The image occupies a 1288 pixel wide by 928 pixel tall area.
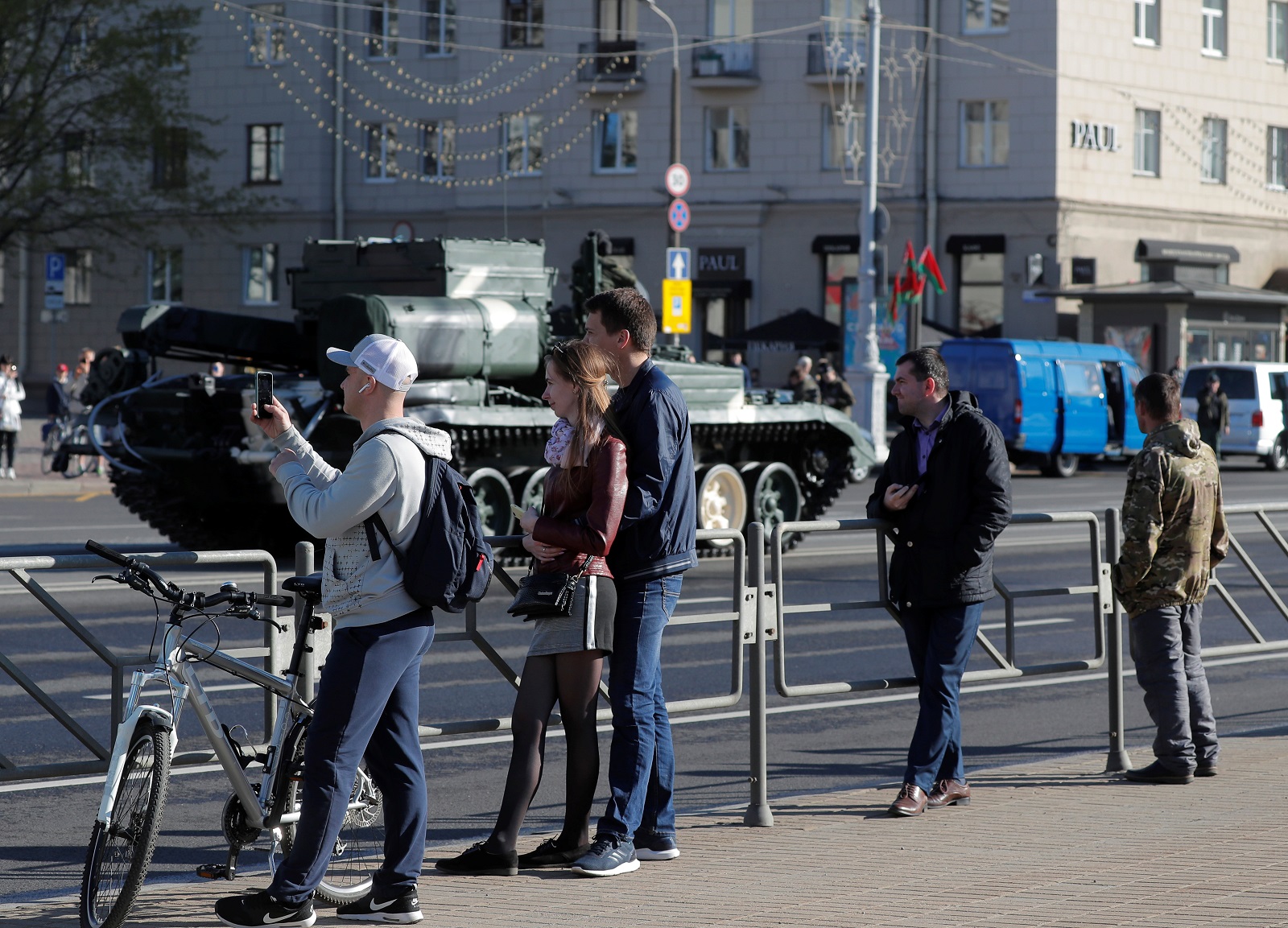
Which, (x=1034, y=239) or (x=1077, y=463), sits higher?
(x=1034, y=239)

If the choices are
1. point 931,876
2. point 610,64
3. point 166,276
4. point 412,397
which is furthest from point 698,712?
point 166,276

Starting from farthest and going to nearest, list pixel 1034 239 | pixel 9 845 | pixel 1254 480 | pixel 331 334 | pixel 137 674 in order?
pixel 1034 239 < pixel 1254 480 < pixel 331 334 < pixel 9 845 < pixel 137 674

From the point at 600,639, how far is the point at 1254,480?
2721 cm

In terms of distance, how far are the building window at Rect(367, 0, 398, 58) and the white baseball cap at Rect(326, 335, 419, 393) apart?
45392 mm

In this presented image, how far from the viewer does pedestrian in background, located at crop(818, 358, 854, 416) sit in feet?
101

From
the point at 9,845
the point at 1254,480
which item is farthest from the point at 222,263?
the point at 9,845

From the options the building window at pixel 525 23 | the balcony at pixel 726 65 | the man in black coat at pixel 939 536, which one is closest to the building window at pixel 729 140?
the balcony at pixel 726 65

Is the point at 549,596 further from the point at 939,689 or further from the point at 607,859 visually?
the point at 939,689

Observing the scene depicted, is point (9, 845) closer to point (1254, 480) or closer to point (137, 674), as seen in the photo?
point (137, 674)

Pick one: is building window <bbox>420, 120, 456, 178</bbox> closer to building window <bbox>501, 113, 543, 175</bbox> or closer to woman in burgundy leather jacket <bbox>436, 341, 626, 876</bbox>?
building window <bbox>501, 113, 543, 175</bbox>

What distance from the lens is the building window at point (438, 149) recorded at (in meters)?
49.5

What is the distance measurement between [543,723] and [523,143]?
4322 cm

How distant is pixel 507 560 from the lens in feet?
58.0

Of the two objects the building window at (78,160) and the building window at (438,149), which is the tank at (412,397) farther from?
the building window at (438,149)
